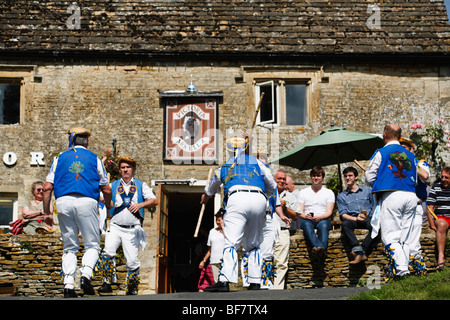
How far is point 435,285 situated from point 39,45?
12.9m

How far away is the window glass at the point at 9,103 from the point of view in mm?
18766

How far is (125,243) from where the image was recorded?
1136 cm

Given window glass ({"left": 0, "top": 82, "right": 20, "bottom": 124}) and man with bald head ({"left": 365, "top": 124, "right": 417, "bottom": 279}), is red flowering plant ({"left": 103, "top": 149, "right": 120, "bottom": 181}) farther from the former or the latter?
man with bald head ({"left": 365, "top": 124, "right": 417, "bottom": 279})

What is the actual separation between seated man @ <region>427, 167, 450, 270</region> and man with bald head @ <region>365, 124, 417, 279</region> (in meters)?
2.40

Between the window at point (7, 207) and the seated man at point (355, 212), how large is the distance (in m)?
8.37

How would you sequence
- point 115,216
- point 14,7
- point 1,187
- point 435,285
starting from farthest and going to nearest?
point 14,7 → point 1,187 → point 115,216 → point 435,285

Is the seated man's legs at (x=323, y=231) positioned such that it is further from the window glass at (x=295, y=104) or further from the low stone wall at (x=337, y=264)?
the window glass at (x=295, y=104)

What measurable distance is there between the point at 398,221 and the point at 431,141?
8554 millimetres

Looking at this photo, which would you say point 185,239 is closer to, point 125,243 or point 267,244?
point 125,243

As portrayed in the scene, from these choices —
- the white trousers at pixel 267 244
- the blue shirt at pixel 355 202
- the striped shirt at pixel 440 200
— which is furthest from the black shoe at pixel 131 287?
the striped shirt at pixel 440 200

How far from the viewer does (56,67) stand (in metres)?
18.7
